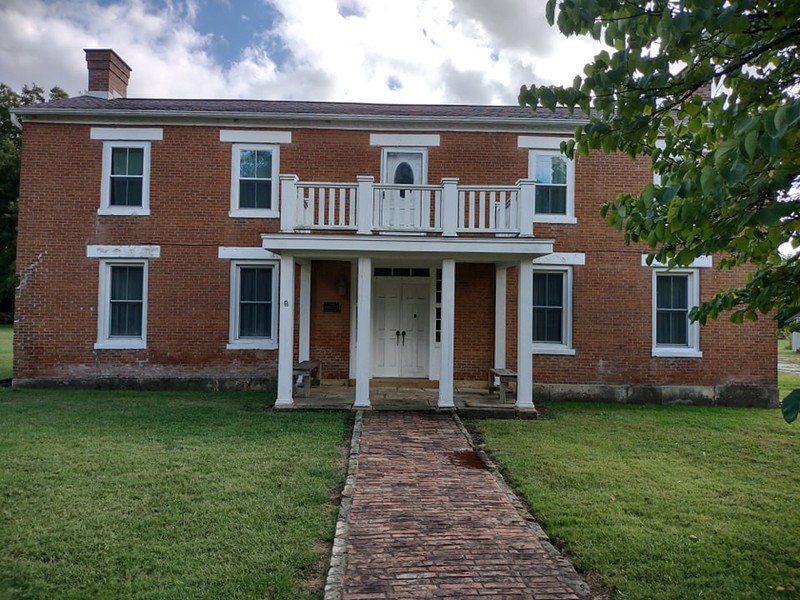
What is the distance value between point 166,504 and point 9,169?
4019 centimetres

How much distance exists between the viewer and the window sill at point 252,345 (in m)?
11.9

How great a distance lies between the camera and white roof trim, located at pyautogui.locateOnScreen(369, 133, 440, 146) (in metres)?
12.0

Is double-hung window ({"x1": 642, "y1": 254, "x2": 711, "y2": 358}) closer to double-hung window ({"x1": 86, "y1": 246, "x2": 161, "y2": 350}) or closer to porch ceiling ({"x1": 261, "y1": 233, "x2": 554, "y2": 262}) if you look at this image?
porch ceiling ({"x1": 261, "y1": 233, "x2": 554, "y2": 262})

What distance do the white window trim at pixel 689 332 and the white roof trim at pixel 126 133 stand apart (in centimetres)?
1150

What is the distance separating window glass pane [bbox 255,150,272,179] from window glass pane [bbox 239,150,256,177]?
0.09 meters

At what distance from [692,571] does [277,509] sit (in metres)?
3.41

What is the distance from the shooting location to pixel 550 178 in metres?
12.0

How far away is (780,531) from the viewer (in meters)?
4.67

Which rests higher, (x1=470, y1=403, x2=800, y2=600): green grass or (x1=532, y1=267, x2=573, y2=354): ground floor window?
(x1=532, y1=267, x2=573, y2=354): ground floor window

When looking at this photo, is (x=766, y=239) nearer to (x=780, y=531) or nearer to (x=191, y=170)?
(x=780, y=531)

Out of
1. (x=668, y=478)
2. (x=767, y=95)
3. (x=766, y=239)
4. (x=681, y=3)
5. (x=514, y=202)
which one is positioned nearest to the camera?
(x=681, y=3)

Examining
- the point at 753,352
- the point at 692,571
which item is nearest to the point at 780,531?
the point at 692,571

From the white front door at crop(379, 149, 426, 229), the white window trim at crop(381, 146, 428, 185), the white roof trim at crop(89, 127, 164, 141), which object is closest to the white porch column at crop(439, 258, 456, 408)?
the white front door at crop(379, 149, 426, 229)

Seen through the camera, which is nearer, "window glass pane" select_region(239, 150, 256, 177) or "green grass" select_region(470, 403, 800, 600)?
"green grass" select_region(470, 403, 800, 600)
